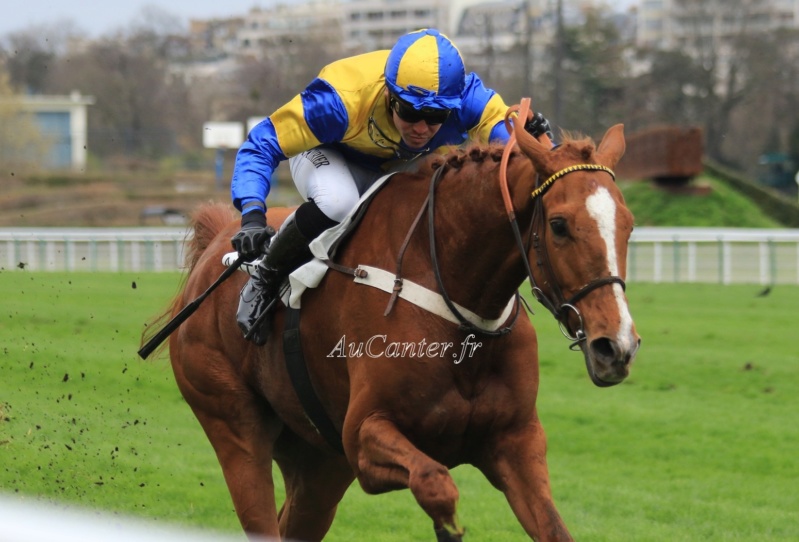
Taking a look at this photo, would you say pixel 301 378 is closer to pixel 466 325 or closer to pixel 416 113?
pixel 466 325

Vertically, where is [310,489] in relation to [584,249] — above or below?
below

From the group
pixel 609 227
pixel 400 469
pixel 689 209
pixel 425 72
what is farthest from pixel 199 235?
pixel 689 209

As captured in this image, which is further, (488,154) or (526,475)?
(488,154)

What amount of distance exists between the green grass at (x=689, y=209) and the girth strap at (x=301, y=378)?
21.2 m

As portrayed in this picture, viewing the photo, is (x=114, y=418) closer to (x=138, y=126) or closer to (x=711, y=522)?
(x=711, y=522)

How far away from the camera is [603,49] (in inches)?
2153

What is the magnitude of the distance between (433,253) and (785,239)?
15820mm

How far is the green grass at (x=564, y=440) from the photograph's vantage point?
594cm

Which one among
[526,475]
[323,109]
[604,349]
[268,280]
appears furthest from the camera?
[268,280]

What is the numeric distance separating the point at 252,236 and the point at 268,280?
0.83 ft

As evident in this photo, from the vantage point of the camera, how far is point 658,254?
60.5 feet

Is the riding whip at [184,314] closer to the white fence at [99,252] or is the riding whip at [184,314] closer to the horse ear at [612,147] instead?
the horse ear at [612,147]

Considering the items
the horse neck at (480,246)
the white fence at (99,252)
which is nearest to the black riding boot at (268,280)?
the horse neck at (480,246)

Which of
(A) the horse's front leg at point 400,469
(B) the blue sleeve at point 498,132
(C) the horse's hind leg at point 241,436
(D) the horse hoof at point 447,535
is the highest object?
(B) the blue sleeve at point 498,132
